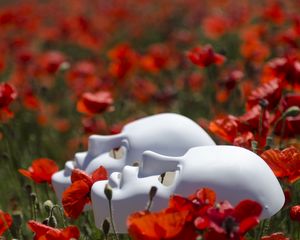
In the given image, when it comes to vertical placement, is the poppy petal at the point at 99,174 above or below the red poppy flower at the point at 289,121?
above

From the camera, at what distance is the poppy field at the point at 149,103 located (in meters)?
1.96

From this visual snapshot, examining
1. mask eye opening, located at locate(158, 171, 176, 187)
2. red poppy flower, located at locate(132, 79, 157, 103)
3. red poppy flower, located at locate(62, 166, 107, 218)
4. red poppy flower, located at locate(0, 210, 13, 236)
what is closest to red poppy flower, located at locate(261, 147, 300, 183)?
mask eye opening, located at locate(158, 171, 176, 187)

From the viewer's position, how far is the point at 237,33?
7.14 metres

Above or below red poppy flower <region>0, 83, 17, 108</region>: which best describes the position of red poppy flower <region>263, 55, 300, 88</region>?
below

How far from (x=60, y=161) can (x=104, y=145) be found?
2304 mm

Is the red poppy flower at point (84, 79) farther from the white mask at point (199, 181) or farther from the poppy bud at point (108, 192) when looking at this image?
the poppy bud at point (108, 192)

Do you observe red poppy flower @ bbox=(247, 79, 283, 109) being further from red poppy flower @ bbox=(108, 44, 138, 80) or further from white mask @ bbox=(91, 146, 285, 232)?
red poppy flower @ bbox=(108, 44, 138, 80)

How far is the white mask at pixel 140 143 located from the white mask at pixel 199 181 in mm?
262

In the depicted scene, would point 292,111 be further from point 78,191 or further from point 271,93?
point 78,191

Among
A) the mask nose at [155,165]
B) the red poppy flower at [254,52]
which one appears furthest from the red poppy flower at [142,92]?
the mask nose at [155,165]

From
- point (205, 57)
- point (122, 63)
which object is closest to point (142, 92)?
point (122, 63)

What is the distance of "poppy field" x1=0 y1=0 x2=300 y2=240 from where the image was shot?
1.96 meters

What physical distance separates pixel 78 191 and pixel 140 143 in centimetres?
33

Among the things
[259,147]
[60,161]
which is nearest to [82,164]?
[259,147]
